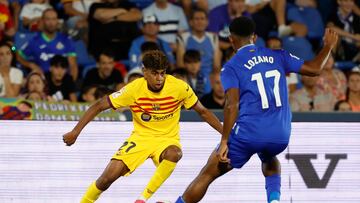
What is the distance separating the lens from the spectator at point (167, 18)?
643 inches

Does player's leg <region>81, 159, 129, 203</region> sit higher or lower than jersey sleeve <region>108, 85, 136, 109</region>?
lower

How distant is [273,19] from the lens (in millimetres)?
16922

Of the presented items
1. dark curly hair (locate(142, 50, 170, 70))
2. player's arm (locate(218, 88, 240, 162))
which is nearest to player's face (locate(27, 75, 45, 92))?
dark curly hair (locate(142, 50, 170, 70))

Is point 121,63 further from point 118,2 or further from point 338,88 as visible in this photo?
point 338,88

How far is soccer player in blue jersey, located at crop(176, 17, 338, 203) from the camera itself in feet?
32.2

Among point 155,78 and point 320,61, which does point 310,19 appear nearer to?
point 155,78

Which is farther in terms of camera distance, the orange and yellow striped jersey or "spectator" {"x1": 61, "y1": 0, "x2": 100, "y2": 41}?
"spectator" {"x1": 61, "y1": 0, "x2": 100, "y2": 41}

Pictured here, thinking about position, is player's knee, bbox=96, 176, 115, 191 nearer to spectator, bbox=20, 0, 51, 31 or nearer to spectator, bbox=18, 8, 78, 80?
spectator, bbox=18, 8, 78, 80

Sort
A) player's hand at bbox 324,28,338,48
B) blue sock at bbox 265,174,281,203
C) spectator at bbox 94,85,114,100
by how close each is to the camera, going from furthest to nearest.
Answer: spectator at bbox 94,85,114,100
blue sock at bbox 265,174,281,203
player's hand at bbox 324,28,338,48

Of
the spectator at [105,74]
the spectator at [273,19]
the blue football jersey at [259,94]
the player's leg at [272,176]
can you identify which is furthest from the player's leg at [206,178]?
the spectator at [273,19]

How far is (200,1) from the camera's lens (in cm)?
1667

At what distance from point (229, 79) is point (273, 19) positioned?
7.29 metres

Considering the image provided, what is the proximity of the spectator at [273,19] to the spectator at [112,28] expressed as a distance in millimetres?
1913

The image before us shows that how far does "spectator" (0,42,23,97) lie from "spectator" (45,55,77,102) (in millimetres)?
421
